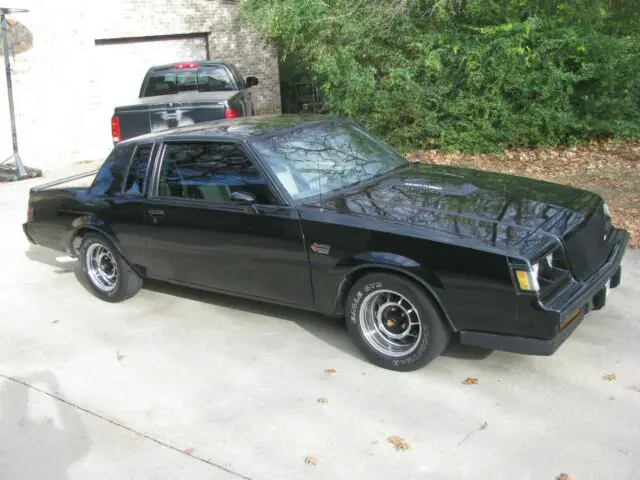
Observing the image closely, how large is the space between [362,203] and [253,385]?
1453 millimetres

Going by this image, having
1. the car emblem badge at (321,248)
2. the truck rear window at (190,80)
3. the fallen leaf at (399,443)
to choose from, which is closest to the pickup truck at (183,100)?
the truck rear window at (190,80)

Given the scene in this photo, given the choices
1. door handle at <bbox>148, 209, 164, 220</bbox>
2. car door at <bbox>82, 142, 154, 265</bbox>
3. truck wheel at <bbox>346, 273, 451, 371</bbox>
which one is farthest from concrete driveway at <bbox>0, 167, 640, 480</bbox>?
door handle at <bbox>148, 209, 164, 220</bbox>

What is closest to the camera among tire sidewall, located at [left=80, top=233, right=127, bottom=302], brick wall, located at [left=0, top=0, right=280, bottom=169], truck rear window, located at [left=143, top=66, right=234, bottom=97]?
tire sidewall, located at [left=80, top=233, right=127, bottom=302]

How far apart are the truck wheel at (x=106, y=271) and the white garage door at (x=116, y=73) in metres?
9.47

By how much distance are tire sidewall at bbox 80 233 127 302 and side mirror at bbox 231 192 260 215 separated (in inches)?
67.2

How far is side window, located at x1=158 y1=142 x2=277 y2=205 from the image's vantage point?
5.25 metres

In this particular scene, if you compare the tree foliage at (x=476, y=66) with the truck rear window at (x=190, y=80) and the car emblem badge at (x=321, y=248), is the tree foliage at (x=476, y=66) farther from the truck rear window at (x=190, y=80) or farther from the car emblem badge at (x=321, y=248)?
the car emblem badge at (x=321, y=248)

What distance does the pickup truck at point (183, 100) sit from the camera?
10914mm

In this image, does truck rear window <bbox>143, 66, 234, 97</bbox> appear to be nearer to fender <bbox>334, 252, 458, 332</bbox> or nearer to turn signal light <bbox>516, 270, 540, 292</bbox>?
fender <bbox>334, 252, 458, 332</bbox>

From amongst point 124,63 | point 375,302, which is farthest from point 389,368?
point 124,63

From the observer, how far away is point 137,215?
19.6ft

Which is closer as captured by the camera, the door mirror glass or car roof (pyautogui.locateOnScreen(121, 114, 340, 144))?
the door mirror glass

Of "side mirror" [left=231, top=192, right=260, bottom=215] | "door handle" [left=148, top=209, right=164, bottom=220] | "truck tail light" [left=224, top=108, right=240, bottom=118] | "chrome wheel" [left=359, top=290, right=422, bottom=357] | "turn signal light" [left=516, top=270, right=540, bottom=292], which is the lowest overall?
"chrome wheel" [left=359, top=290, right=422, bottom=357]

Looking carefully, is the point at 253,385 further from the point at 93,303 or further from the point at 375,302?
the point at 93,303
